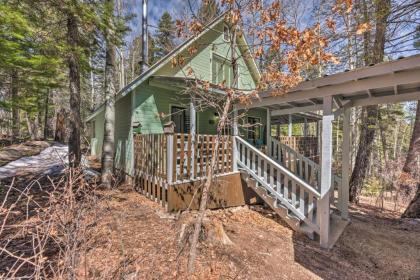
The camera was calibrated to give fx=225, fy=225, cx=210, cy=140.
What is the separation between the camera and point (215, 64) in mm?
11250

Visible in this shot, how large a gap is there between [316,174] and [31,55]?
30.5 feet

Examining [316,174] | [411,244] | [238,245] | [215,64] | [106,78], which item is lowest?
[411,244]

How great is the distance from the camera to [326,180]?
4.59 metres

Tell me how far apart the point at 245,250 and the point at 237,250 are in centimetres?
17

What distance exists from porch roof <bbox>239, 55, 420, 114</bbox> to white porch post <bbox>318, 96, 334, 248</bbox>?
0.35 metres

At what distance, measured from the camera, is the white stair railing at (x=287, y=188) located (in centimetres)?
492

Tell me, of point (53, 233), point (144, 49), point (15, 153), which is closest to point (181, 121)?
point (144, 49)

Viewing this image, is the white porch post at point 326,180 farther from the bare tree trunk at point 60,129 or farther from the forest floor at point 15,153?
the bare tree trunk at point 60,129

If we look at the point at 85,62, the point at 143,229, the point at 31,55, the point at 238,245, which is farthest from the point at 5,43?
the point at 238,245

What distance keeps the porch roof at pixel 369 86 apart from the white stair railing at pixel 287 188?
1.74 m

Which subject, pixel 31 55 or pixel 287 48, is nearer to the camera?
pixel 287 48

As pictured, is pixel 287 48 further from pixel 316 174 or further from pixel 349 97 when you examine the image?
pixel 316 174

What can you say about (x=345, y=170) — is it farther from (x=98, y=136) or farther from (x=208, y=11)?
(x=98, y=136)

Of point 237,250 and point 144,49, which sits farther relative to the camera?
point 144,49
